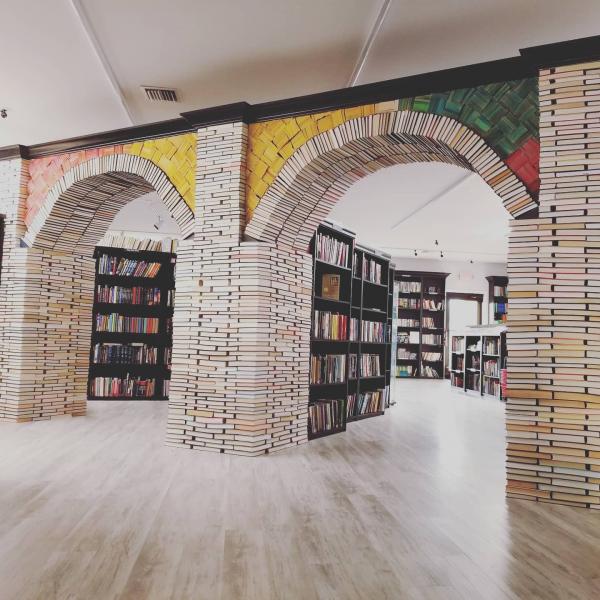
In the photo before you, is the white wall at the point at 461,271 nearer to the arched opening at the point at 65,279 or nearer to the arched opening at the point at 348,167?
the arched opening at the point at 65,279

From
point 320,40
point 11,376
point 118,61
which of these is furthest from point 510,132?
point 11,376

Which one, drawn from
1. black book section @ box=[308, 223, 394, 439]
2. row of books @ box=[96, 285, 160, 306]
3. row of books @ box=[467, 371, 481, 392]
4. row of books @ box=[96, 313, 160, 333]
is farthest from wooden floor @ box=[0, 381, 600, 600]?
row of books @ box=[467, 371, 481, 392]

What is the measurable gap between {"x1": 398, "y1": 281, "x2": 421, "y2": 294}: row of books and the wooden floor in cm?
1080

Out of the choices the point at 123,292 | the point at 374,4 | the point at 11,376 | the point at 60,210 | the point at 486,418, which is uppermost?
the point at 374,4

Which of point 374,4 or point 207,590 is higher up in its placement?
point 374,4

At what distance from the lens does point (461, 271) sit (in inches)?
644

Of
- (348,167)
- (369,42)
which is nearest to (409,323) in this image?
(348,167)

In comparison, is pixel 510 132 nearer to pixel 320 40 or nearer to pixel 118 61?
pixel 320 40

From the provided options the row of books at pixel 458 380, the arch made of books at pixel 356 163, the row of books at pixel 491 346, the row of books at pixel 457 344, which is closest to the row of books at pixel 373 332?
the arch made of books at pixel 356 163

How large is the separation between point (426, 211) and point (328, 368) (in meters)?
5.27

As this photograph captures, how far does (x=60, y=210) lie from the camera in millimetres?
6426

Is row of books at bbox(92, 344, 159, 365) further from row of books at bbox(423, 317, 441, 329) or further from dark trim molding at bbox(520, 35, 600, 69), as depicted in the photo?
row of books at bbox(423, 317, 441, 329)

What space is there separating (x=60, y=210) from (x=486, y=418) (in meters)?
6.41

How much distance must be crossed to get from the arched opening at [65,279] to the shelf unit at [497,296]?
1202 cm
